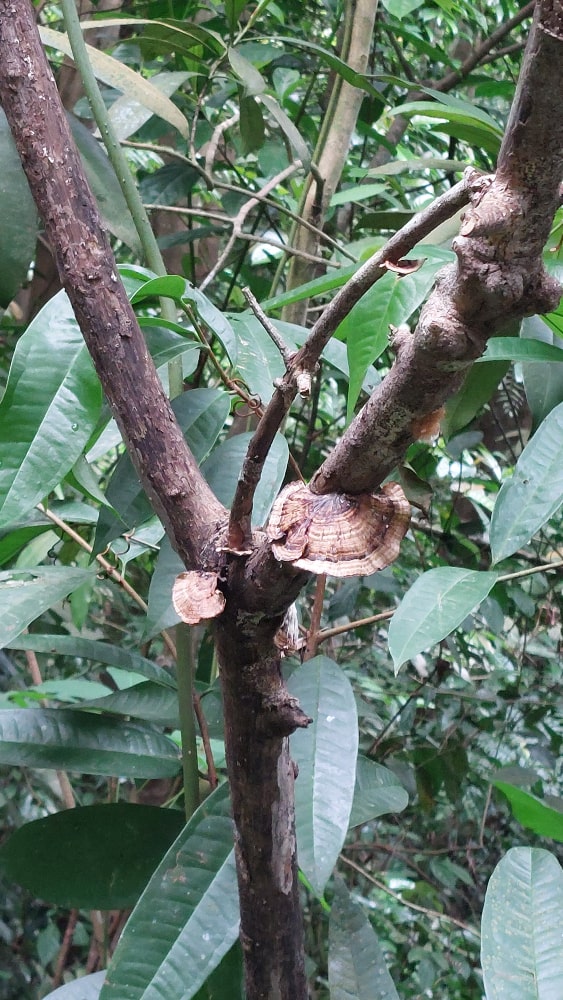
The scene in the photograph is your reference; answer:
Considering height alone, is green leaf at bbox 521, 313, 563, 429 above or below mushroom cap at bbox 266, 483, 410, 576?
below

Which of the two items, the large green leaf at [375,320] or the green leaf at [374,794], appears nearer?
the large green leaf at [375,320]

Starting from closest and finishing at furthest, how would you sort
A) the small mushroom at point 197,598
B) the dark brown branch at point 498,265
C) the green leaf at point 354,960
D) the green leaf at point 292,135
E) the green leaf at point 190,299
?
the dark brown branch at point 498,265
the small mushroom at point 197,598
the green leaf at point 190,299
the green leaf at point 354,960
the green leaf at point 292,135

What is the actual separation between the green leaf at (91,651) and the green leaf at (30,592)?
→ 0.20 feet

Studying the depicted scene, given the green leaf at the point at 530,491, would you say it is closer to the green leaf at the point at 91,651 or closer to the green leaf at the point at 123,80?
the green leaf at the point at 91,651

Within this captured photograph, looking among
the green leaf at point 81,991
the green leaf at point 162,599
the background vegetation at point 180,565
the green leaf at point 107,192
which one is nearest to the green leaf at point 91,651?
the background vegetation at point 180,565

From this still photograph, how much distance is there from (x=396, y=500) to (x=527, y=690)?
1.23 meters

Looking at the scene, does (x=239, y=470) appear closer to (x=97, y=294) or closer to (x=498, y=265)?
(x=97, y=294)

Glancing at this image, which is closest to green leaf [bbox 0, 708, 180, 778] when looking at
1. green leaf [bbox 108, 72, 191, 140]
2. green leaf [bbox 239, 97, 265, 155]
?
green leaf [bbox 108, 72, 191, 140]

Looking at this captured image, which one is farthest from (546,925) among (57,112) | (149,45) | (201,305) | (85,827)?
(149,45)

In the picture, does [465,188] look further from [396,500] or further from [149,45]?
[149,45]

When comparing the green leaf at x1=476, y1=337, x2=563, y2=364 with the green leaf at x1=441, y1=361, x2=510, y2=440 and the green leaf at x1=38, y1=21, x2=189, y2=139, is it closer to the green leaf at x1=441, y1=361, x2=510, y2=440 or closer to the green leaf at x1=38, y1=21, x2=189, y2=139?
the green leaf at x1=441, y1=361, x2=510, y2=440

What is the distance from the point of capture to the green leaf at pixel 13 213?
0.51m

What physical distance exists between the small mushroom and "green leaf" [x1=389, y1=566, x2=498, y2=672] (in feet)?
0.31

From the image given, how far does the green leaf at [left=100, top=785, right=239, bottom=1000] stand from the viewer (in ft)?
1.40
